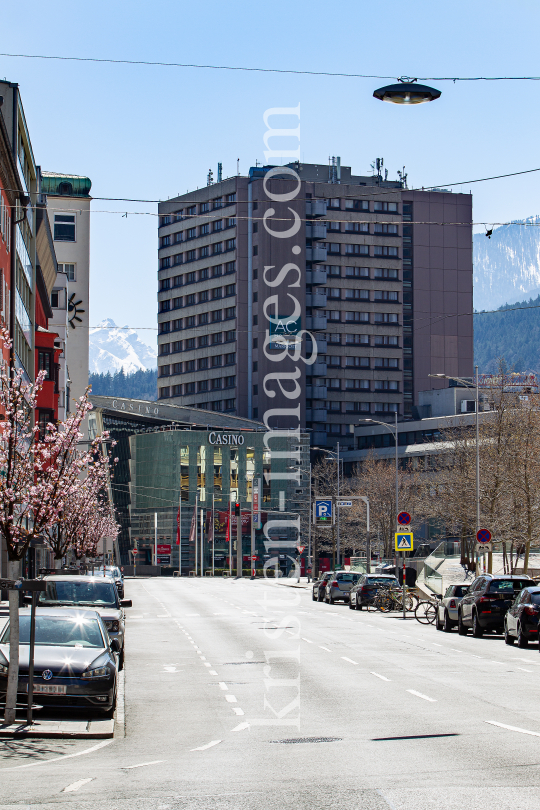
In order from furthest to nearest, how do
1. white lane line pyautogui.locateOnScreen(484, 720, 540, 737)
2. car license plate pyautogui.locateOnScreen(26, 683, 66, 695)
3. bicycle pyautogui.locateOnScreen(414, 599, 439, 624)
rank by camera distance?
bicycle pyautogui.locateOnScreen(414, 599, 439, 624)
car license plate pyautogui.locateOnScreen(26, 683, 66, 695)
white lane line pyautogui.locateOnScreen(484, 720, 540, 737)

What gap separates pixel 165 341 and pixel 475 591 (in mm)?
124662

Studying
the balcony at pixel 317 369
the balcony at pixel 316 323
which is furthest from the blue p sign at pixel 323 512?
the balcony at pixel 316 323

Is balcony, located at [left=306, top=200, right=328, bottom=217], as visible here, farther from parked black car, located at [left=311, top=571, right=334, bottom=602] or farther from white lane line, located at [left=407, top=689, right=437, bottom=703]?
white lane line, located at [left=407, top=689, right=437, bottom=703]

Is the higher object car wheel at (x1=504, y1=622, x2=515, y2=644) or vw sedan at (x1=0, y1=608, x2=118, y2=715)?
vw sedan at (x1=0, y1=608, x2=118, y2=715)

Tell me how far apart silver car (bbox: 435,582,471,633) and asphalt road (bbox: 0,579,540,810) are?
6036mm

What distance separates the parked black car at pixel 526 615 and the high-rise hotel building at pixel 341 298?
11204 cm

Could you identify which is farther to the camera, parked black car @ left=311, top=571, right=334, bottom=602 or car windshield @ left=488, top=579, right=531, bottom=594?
parked black car @ left=311, top=571, right=334, bottom=602

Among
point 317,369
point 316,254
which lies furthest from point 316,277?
point 317,369

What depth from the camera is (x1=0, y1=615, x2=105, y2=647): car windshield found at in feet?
56.3

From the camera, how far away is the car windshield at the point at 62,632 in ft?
56.3

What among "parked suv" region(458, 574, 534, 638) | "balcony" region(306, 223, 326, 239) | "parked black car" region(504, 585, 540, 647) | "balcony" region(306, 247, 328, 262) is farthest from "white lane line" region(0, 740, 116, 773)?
"balcony" region(306, 247, 328, 262)

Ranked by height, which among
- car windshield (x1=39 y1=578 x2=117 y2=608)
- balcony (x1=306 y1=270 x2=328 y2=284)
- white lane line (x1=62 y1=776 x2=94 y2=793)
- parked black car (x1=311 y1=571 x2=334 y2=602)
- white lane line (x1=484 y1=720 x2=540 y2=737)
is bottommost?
parked black car (x1=311 y1=571 x2=334 y2=602)

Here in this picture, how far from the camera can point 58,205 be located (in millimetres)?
113438

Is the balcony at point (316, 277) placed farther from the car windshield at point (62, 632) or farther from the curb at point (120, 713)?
the car windshield at point (62, 632)
